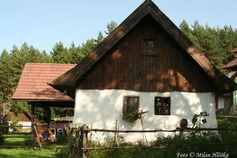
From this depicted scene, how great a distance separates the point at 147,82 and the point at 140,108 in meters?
1.20

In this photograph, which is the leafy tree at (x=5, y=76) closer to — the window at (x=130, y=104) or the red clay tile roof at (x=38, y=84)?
the red clay tile roof at (x=38, y=84)

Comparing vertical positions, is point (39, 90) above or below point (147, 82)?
below

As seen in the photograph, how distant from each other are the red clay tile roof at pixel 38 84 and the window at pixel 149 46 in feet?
23.6

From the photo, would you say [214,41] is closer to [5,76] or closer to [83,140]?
[5,76]

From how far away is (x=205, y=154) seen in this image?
33.9 feet

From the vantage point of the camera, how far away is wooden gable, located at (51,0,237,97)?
1527 centimetres

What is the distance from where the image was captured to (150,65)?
15.9m

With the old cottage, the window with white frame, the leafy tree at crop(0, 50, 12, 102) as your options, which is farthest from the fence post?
the leafy tree at crop(0, 50, 12, 102)

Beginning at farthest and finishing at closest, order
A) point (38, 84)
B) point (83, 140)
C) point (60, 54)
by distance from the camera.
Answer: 1. point (60, 54)
2. point (38, 84)
3. point (83, 140)

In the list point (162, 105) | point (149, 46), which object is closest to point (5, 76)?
point (149, 46)

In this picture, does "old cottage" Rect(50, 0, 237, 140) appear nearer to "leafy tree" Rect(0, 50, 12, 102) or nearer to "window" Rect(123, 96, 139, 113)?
"window" Rect(123, 96, 139, 113)

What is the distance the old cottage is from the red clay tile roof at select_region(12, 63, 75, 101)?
5791mm

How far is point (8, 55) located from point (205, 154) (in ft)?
224

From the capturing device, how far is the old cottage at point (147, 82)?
15.4 m
